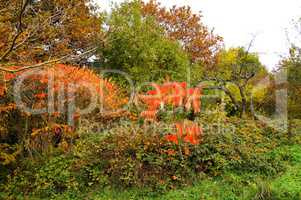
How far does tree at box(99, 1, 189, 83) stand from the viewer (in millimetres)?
14359

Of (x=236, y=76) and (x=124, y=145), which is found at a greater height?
(x=236, y=76)

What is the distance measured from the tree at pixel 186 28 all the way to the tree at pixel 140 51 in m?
9.82

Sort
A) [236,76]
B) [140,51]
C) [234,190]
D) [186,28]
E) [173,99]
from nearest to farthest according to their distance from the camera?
[234,190] < [173,99] < [236,76] < [140,51] < [186,28]

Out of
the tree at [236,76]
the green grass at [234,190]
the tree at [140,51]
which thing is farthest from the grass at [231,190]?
the tree at [140,51]

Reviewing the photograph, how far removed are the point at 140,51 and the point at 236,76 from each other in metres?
3.94

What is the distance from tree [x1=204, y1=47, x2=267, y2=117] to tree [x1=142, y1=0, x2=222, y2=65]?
135 centimetres

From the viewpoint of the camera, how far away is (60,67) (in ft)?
31.1

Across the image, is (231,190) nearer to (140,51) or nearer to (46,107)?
(46,107)

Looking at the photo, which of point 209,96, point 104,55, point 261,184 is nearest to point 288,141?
point 261,184

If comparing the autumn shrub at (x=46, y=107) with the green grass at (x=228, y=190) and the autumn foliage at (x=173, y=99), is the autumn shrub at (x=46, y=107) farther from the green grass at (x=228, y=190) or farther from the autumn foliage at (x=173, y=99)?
the green grass at (x=228, y=190)

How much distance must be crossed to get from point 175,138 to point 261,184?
7.54 ft

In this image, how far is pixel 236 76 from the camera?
1296cm

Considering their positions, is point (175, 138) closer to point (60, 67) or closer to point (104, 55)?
point (60, 67)

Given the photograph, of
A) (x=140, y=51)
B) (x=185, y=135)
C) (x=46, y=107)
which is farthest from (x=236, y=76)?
(x=46, y=107)
